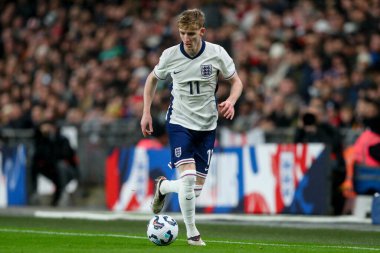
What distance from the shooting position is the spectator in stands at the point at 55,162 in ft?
77.9

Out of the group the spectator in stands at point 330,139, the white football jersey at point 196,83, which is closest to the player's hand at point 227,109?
the white football jersey at point 196,83

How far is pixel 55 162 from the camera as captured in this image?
2384 cm

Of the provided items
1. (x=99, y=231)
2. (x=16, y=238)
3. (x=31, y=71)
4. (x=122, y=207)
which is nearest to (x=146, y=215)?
(x=122, y=207)

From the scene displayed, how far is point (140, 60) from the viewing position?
27.2 m

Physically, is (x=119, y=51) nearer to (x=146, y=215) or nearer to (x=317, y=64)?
(x=317, y=64)

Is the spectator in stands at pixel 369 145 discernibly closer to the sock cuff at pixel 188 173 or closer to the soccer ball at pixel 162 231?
the sock cuff at pixel 188 173

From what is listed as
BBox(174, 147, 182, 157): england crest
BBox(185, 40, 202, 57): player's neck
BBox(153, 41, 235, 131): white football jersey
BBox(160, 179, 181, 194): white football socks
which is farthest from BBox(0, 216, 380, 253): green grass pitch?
BBox(185, 40, 202, 57): player's neck

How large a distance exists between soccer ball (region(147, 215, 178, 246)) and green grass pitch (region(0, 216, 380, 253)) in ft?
0.32

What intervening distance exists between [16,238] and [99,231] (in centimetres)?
179

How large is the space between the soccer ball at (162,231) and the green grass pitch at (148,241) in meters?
0.10

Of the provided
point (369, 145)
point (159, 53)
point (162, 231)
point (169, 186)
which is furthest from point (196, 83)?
point (159, 53)

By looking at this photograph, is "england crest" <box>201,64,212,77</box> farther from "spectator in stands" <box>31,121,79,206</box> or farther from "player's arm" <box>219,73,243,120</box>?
"spectator in stands" <box>31,121,79,206</box>

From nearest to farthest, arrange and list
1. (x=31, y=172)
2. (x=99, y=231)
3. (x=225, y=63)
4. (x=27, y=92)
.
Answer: (x=225, y=63) → (x=99, y=231) → (x=31, y=172) → (x=27, y=92)

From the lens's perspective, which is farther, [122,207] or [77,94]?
[77,94]
